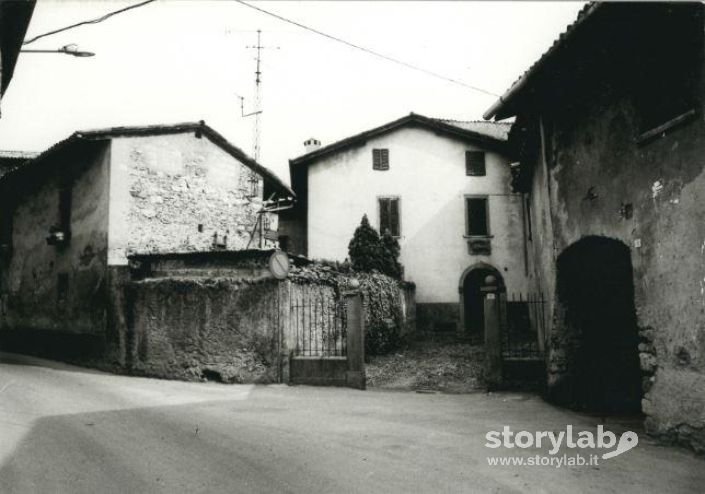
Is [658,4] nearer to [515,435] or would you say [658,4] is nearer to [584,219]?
[584,219]

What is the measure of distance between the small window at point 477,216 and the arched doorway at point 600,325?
38.8 ft

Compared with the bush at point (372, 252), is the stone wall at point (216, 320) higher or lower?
lower

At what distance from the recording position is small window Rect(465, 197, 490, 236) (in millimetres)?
20125

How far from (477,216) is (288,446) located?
51.6ft

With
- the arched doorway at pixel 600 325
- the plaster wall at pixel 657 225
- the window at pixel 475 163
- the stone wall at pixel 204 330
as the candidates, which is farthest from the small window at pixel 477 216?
the plaster wall at pixel 657 225

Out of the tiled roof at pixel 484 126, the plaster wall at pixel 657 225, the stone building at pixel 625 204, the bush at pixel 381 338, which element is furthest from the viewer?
the tiled roof at pixel 484 126

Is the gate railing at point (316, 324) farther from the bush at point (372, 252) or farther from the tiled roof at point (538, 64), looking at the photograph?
the bush at point (372, 252)

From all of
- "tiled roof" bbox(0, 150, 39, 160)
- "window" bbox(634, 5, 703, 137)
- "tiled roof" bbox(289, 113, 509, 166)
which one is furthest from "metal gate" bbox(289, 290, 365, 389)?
"tiled roof" bbox(0, 150, 39, 160)

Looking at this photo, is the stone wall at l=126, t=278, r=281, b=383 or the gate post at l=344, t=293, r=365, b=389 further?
the stone wall at l=126, t=278, r=281, b=383

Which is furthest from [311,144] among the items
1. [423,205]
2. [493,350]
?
[493,350]

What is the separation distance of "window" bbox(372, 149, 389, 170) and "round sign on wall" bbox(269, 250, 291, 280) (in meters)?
10.5

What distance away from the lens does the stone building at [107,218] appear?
13.0 m

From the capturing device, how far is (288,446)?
5754mm

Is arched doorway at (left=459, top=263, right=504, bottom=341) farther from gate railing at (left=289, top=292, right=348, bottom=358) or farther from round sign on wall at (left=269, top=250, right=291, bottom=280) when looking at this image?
round sign on wall at (left=269, top=250, right=291, bottom=280)
